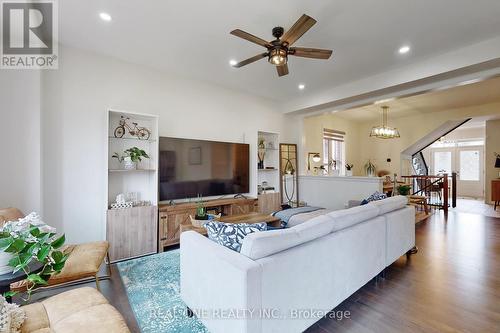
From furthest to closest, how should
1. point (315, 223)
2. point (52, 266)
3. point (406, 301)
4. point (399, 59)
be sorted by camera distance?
point (399, 59)
point (406, 301)
point (315, 223)
point (52, 266)

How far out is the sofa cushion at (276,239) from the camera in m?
1.48

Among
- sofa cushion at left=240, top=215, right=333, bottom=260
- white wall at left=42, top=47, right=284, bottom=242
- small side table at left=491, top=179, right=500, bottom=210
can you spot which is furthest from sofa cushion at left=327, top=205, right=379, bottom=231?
small side table at left=491, top=179, right=500, bottom=210

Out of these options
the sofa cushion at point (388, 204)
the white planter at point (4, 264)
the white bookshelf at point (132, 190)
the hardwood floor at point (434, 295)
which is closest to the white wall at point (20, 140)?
the white bookshelf at point (132, 190)

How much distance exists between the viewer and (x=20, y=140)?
2717 millimetres

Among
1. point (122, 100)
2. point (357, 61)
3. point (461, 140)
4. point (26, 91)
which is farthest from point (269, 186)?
point (461, 140)

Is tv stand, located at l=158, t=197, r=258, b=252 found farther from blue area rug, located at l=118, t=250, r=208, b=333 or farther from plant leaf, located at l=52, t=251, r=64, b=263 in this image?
plant leaf, located at l=52, t=251, r=64, b=263

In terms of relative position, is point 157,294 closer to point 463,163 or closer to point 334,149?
point 334,149

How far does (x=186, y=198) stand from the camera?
402 centimetres

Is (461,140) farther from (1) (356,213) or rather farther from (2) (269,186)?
(1) (356,213)

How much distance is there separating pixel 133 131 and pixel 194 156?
1022 mm

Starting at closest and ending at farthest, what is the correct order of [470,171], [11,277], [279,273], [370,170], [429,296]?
1. [11,277]
2. [279,273]
3. [429,296]
4. [370,170]
5. [470,171]

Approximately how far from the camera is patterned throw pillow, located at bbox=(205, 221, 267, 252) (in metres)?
1.66

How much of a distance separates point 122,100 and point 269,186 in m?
3.43

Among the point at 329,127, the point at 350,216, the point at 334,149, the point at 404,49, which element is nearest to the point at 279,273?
the point at 350,216
